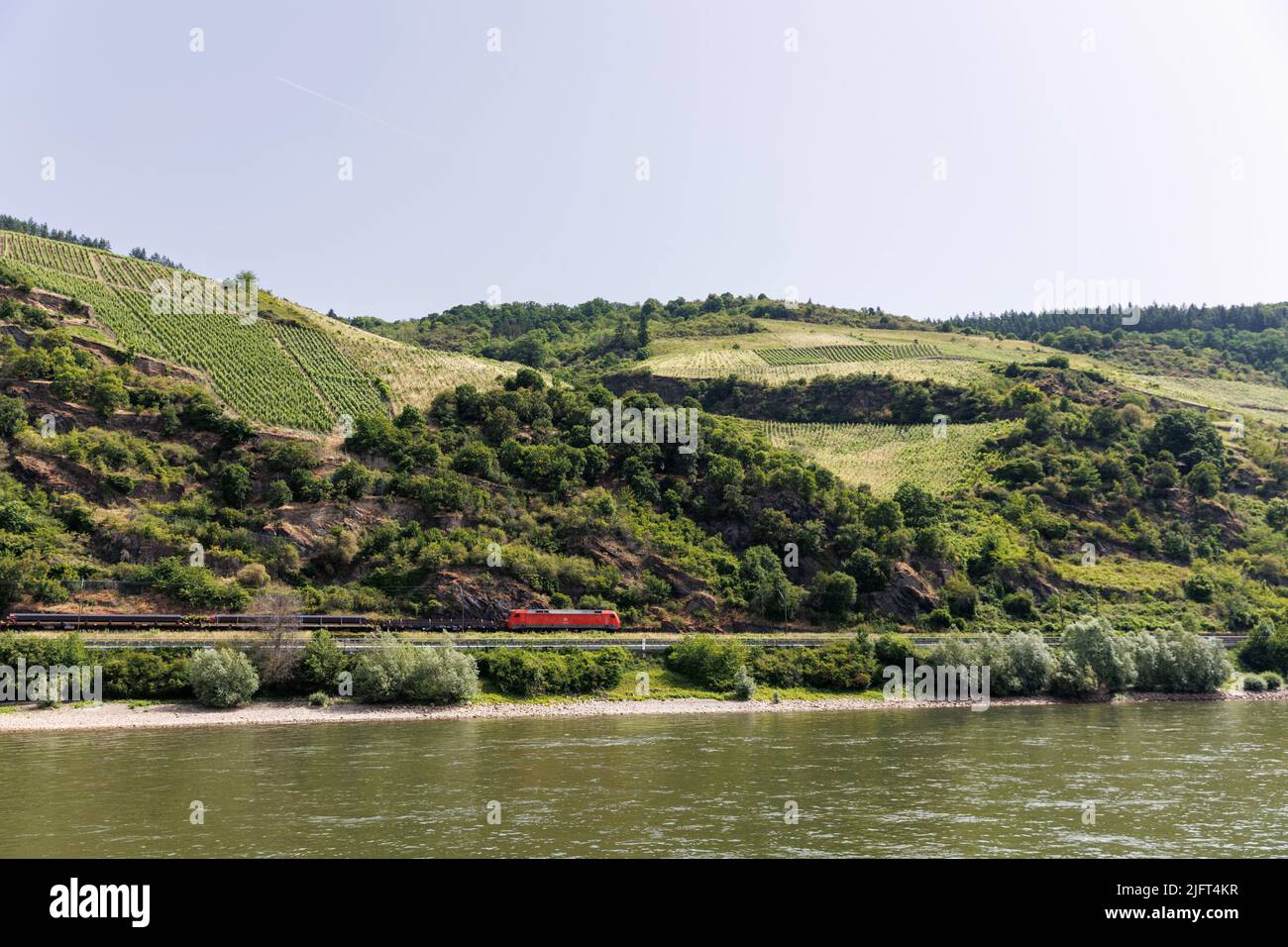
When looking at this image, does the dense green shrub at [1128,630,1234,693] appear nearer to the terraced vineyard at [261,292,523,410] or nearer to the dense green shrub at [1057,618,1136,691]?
the dense green shrub at [1057,618,1136,691]

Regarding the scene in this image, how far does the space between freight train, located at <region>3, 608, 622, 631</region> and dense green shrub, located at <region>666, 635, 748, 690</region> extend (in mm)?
6331

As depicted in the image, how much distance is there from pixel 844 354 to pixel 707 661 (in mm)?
102610

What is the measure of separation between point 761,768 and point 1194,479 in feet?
281

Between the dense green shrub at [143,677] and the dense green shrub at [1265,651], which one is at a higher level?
the dense green shrub at [143,677]

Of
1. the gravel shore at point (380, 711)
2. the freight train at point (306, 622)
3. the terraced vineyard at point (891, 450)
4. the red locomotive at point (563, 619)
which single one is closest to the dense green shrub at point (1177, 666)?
Result: the gravel shore at point (380, 711)

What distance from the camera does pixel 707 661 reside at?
68188 millimetres

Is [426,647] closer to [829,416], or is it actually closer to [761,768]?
[761,768]

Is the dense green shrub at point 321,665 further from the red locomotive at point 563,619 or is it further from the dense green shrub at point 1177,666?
the dense green shrub at point 1177,666

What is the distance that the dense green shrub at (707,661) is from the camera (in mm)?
67875

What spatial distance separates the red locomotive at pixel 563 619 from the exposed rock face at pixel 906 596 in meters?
24.1

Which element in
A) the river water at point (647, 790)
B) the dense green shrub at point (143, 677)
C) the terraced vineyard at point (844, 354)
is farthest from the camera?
the terraced vineyard at point (844, 354)

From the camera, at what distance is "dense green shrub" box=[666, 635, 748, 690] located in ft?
223

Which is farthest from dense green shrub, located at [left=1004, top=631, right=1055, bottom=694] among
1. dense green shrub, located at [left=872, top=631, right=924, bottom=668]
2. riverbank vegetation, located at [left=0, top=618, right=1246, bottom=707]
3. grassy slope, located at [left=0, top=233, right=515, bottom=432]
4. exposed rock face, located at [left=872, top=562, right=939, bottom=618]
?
grassy slope, located at [left=0, top=233, right=515, bottom=432]

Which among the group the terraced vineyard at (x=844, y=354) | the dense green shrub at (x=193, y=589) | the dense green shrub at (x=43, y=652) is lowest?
the dense green shrub at (x=43, y=652)
